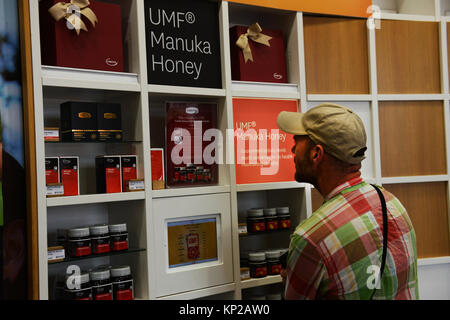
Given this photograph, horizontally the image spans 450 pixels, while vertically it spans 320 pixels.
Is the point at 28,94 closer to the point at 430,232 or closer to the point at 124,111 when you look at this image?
the point at 124,111

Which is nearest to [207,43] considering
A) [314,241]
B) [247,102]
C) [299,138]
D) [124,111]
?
[247,102]

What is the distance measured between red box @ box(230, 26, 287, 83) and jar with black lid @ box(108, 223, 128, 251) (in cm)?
111

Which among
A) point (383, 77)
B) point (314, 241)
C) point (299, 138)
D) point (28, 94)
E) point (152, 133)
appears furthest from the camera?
point (383, 77)

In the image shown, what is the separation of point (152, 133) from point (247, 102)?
1.94 feet

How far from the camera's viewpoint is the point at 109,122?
2484mm

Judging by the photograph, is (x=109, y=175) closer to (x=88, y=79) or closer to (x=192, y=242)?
(x=88, y=79)

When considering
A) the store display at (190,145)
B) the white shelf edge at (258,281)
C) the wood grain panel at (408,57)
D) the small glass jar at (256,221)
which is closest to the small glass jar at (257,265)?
the white shelf edge at (258,281)

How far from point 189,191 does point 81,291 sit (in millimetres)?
745

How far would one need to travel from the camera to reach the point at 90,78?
240 centimetres

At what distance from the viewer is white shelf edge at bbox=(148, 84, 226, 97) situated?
8.42 ft

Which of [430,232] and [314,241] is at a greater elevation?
[314,241]

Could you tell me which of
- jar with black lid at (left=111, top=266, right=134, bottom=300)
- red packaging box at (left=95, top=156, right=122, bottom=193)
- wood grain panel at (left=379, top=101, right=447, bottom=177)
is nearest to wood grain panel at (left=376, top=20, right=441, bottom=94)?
wood grain panel at (left=379, top=101, right=447, bottom=177)

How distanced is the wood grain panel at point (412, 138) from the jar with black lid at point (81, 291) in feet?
6.60

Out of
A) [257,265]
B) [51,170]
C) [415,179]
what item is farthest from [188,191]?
[415,179]
